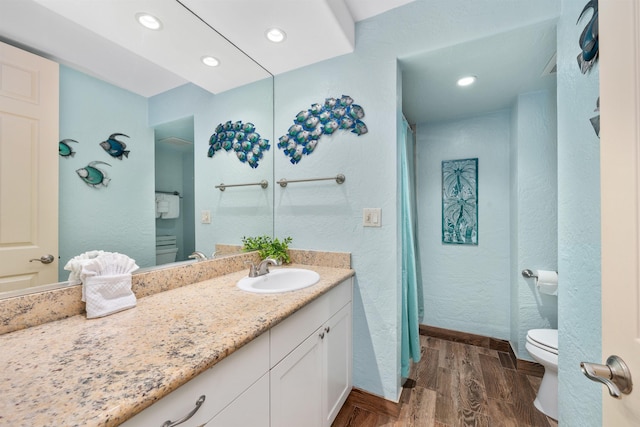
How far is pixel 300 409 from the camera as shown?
1075mm

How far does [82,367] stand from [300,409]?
2.72 feet

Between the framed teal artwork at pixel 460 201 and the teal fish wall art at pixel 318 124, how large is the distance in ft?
4.33

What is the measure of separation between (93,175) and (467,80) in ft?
7.24

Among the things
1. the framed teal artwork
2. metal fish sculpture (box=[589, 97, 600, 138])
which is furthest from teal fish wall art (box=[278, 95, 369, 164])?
the framed teal artwork

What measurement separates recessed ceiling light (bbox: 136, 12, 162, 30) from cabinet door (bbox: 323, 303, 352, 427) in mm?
1735

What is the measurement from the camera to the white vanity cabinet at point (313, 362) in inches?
37.7

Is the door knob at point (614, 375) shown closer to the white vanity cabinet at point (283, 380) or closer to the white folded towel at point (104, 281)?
the white vanity cabinet at point (283, 380)

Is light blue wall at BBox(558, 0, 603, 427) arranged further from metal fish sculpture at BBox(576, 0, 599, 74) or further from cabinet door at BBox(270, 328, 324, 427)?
cabinet door at BBox(270, 328, 324, 427)

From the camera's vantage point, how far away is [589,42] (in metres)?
0.85

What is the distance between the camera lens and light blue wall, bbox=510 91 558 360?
Result: 190cm

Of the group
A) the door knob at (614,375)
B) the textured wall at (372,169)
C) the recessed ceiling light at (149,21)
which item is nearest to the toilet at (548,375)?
the textured wall at (372,169)

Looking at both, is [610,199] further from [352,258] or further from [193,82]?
[193,82]

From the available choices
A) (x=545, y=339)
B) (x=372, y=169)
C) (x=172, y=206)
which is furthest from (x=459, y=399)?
(x=172, y=206)

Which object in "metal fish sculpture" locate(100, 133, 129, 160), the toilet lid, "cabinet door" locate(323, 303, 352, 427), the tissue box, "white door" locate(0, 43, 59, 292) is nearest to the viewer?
"white door" locate(0, 43, 59, 292)
